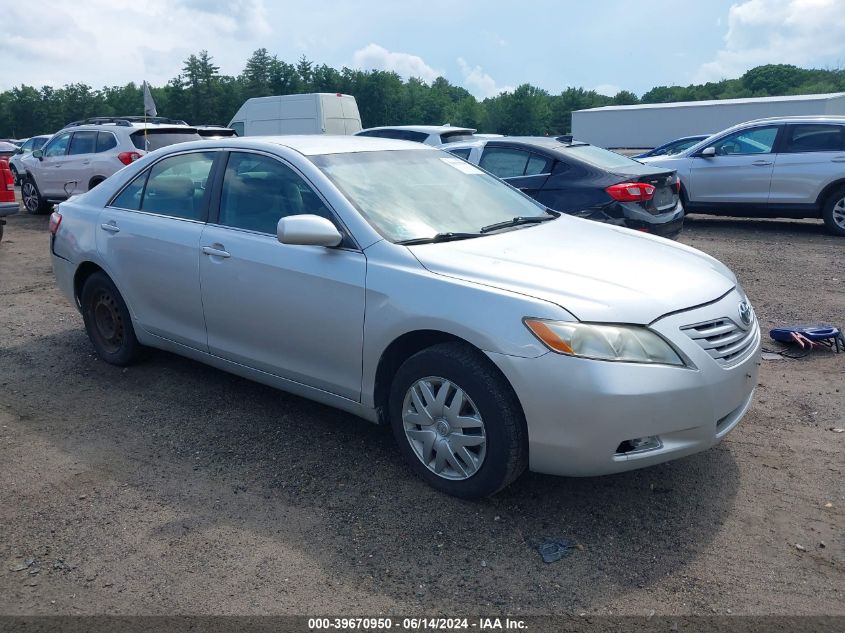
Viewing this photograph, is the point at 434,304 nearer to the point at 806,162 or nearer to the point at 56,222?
the point at 56,222

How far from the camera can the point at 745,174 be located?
11.7 m

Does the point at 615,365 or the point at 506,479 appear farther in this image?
the point at 506,479

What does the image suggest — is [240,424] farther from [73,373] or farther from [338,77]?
→ [338,77]

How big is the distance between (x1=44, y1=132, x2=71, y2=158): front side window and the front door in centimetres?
1168

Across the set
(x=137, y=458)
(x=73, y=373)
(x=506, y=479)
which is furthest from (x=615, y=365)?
(x=73, y=373)

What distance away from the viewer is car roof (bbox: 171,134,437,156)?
4504 mm

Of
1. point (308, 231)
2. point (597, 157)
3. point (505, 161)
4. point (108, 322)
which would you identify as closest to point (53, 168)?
point (505, 161)

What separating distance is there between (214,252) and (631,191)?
4.95 meters

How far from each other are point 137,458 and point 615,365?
264 cm

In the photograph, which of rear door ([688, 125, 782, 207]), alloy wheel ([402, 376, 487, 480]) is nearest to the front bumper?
alloy wheel ([402, 376, 487, 480])

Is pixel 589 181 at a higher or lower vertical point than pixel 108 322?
higher

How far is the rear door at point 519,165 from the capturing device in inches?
333

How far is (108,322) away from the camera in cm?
564

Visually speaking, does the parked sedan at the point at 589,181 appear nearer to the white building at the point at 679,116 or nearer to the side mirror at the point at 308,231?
the side mirror at the point at 308,231
